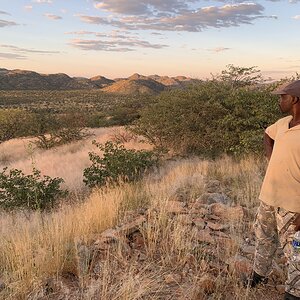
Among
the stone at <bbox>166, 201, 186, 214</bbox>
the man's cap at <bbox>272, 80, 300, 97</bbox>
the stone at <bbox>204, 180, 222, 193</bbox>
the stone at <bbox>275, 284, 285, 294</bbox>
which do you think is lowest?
the stone at <bbox>204, 180, 222, 193</bbox>

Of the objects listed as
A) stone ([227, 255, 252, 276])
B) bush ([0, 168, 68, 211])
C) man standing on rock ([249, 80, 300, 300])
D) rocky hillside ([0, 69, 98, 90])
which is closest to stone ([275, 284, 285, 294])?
stone ([227, 255, 252, 276])

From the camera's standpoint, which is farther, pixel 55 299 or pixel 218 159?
pixel 218 159

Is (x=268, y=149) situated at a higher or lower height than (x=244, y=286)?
higher

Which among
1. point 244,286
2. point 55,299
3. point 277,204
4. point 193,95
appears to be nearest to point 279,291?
point 244,286

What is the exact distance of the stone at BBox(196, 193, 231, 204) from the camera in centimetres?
653

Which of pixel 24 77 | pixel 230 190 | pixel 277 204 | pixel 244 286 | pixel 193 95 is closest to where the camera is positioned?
pixel 277 204

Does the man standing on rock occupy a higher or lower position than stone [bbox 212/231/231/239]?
higher

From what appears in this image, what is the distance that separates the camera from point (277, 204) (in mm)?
3545

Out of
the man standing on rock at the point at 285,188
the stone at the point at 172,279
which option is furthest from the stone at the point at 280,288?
the stone at the point at 172,279

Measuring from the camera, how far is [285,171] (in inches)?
137

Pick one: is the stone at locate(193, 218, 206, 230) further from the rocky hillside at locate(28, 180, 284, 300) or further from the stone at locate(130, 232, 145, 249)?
the stone at locate(130, 232, 145, 249)

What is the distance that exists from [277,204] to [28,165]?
15.3m

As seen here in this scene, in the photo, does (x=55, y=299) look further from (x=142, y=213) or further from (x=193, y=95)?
(x=193, y=95)

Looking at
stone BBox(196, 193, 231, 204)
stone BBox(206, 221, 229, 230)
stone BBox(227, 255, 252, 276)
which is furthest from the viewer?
stone BBox(196, 193, 231, 204)
